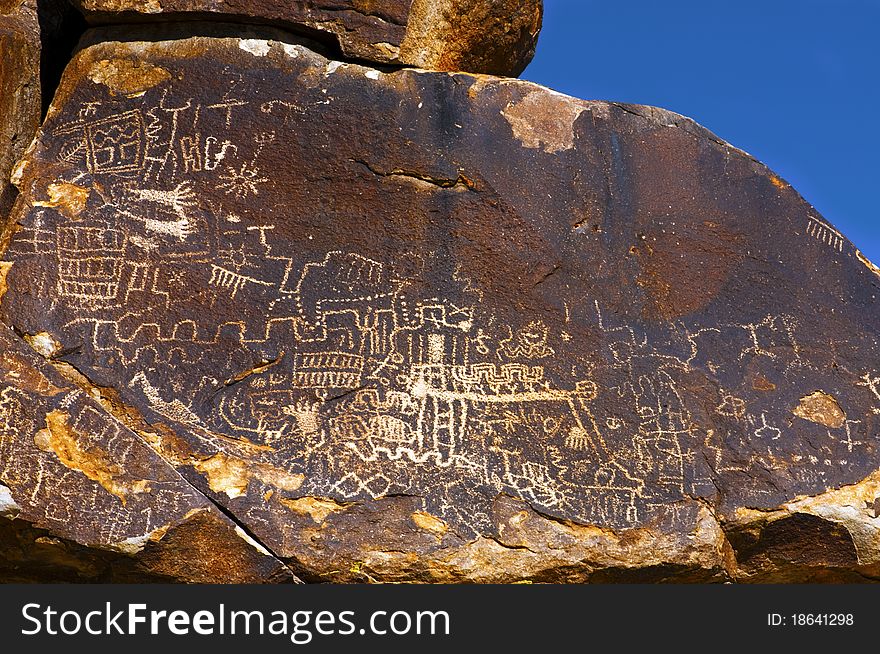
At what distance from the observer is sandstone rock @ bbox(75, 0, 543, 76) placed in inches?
187

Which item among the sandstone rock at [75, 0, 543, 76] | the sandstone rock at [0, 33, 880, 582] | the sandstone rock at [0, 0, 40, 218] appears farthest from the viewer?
the sandstone rock at [0, 0, 40, 218]

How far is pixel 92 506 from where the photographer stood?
393 centimetres

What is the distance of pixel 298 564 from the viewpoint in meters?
4.02

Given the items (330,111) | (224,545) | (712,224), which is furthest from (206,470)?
(712,224)

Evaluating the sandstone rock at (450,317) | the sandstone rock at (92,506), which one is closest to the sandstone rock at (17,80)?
the sandstone rock at (450,317)

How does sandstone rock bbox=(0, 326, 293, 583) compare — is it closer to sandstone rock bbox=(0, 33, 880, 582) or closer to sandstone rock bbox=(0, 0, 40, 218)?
sandstone rock bbox=(0, 33, 880, 582)

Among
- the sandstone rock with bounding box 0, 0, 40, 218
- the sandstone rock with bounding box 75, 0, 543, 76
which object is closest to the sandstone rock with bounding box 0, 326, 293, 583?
the sandstone rock with bounding box 0, 0, 40, 218

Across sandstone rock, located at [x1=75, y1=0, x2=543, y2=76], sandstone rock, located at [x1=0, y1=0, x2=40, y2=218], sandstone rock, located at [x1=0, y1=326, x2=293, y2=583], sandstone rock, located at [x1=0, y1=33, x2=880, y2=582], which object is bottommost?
sandstone rock, located at [x1=0, y1=326, x2=293, y2=583]

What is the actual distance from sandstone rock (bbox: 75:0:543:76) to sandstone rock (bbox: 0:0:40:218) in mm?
346

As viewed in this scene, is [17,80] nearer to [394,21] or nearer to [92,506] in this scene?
[394,21]

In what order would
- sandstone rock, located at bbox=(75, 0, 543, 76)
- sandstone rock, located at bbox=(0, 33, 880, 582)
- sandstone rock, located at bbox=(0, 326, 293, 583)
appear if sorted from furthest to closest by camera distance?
sandstone rock, located at bbox=(75, 0, 543, 76) < sandstone rock, located at bbox=(0, 33, 880, 582) < sandstone rock, located at bbox=(0, 326, 293, 583)

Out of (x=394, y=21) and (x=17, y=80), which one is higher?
(x=394, y=21)

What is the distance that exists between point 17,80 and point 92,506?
2013mm

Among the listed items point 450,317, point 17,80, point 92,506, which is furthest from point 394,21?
point 92,506
